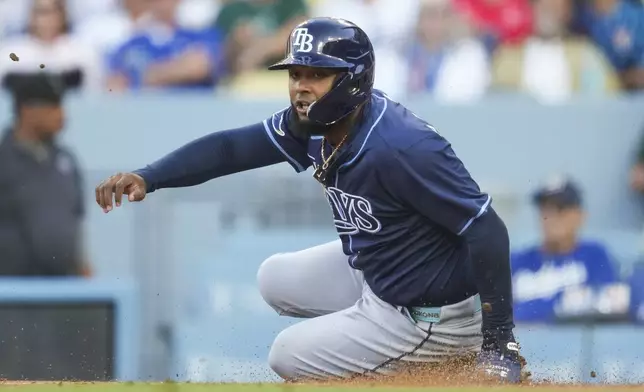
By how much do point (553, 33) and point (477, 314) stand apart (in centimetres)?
537

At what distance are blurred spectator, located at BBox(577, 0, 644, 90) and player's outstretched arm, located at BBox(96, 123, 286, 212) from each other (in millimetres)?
5752

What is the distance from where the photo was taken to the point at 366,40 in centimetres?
529

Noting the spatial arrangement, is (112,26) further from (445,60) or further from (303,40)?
(303,40)

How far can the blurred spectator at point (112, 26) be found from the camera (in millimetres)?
10297

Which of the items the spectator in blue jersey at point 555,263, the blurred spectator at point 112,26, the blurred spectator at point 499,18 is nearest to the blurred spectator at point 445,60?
the blurred spectator at point 499,18

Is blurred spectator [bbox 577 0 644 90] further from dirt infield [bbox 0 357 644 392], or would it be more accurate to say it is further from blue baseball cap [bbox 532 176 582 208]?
dirt infield [bbox 0 357 644 392]

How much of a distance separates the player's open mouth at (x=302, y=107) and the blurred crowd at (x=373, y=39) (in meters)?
4.64

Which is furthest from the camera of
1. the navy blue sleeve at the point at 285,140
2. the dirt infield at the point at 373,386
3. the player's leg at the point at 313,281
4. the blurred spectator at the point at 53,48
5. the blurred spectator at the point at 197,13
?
the blurred spectator at the point at 197,13

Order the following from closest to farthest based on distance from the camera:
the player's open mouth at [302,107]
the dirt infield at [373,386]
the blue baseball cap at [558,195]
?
the dirt infield at [373,386] < the player's open mouth at [302,107] < the blue baseball cap at [558,195]

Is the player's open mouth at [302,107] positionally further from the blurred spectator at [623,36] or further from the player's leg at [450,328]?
the blurred spectator at [623,36]

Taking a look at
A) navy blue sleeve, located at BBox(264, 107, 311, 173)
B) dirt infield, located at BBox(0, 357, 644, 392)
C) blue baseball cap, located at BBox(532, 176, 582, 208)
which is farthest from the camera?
blue baseball cap, located at BBox(532, 176, 582, 208)

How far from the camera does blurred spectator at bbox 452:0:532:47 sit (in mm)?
10570

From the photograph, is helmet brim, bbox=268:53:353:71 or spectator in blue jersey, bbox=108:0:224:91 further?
spectator in blue jersey, bbox=108:0:224:91

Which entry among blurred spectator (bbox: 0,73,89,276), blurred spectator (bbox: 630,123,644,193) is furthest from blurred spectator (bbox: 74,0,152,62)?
blurred spectator (bbox: 630,123,644,193)
